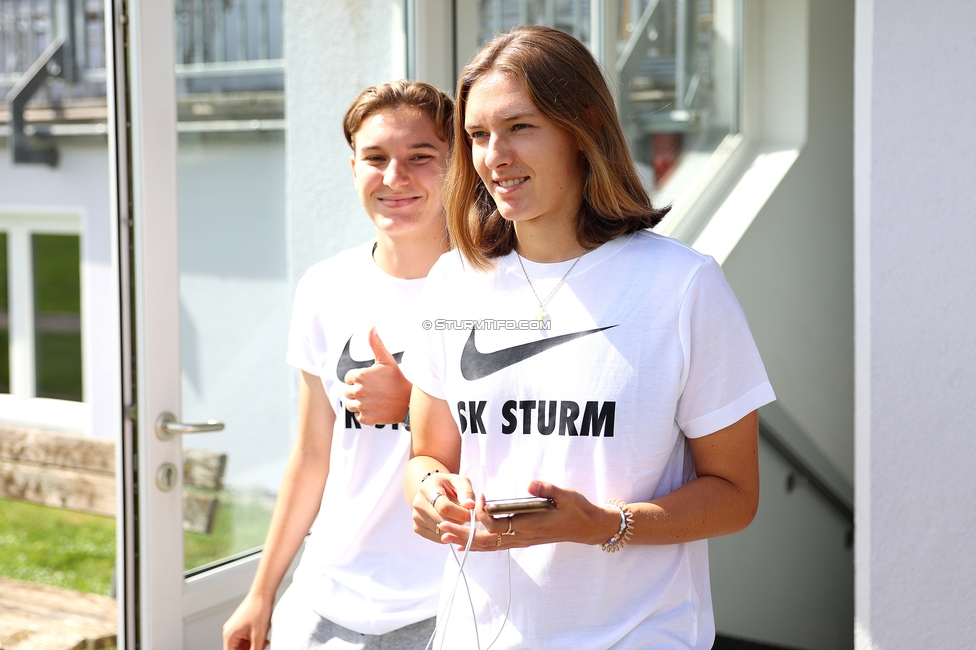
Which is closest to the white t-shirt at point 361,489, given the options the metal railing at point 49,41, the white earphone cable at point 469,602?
the white earphone cable at point 469,602

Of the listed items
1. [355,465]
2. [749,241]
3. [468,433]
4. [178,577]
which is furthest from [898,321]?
[178,577]

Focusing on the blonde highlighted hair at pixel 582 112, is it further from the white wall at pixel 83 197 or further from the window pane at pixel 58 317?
the window pane at pixel 58 317

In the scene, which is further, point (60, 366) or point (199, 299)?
point (60, 366)

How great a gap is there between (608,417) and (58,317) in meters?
13.8

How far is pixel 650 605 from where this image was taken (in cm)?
134

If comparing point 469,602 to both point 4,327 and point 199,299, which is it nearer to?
point 199,299

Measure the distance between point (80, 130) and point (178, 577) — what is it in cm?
547

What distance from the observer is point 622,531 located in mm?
1312


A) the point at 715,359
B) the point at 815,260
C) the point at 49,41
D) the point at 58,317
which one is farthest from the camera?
the point at 58,317

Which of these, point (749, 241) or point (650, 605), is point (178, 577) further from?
point (749, 241)

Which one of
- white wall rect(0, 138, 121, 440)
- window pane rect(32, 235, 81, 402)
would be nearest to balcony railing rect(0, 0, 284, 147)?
white wall rect(0, 138, 121, 440)

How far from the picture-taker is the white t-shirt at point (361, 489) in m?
1.73

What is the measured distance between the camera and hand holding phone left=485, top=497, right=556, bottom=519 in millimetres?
1238

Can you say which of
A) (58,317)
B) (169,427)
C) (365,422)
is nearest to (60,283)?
(58,317)
